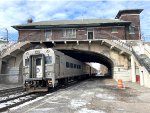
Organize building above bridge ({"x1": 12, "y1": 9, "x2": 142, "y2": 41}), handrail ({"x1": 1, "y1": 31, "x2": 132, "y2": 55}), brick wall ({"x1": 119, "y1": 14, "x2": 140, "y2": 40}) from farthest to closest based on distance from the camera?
brick wall ({"x1": 119, "y1": 14, "x2": 140, "y2": 40}) < building above bridge ({"x1": 12, "y1": 9, "x2": 142, "y2": 41}) < handrail ({"x1": 1, "y1": 31, "x2": 132, "y2": 55})

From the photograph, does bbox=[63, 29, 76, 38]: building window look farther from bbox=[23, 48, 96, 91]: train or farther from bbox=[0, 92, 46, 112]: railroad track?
bbox=[0, 92, 46, 112]: railroad track

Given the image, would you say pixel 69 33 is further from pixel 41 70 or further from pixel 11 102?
pixel 11 102

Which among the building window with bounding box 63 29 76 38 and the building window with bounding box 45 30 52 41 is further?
the building window with bounding box 45 30 52 41

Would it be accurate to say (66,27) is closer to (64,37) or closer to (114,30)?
(64,37)

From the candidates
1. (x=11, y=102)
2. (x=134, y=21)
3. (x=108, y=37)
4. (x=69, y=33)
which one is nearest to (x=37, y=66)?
(x=11, y=102)

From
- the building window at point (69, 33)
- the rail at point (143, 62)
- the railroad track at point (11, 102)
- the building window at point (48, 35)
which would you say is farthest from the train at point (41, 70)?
the building window at point (48, 35)

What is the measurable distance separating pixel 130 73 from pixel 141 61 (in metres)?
5.47

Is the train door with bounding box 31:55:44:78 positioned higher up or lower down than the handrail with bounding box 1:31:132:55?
lower down

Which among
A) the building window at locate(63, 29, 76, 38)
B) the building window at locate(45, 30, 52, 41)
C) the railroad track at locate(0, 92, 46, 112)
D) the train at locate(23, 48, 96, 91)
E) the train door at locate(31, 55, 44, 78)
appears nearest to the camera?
the railroad track at locate(0, 92, 46, 112)

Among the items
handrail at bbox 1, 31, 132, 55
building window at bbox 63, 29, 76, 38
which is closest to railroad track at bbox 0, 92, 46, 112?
handrail at bbox 1, 31, 132, 55

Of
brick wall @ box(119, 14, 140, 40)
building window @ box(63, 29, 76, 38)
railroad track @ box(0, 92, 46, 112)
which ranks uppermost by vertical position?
brick wall @ box(119, 14, 140, 40)

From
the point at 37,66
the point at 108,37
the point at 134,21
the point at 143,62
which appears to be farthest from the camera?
the point at 134,21

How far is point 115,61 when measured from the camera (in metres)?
33.6

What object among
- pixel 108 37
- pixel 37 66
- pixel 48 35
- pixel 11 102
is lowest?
pixel 11 102
